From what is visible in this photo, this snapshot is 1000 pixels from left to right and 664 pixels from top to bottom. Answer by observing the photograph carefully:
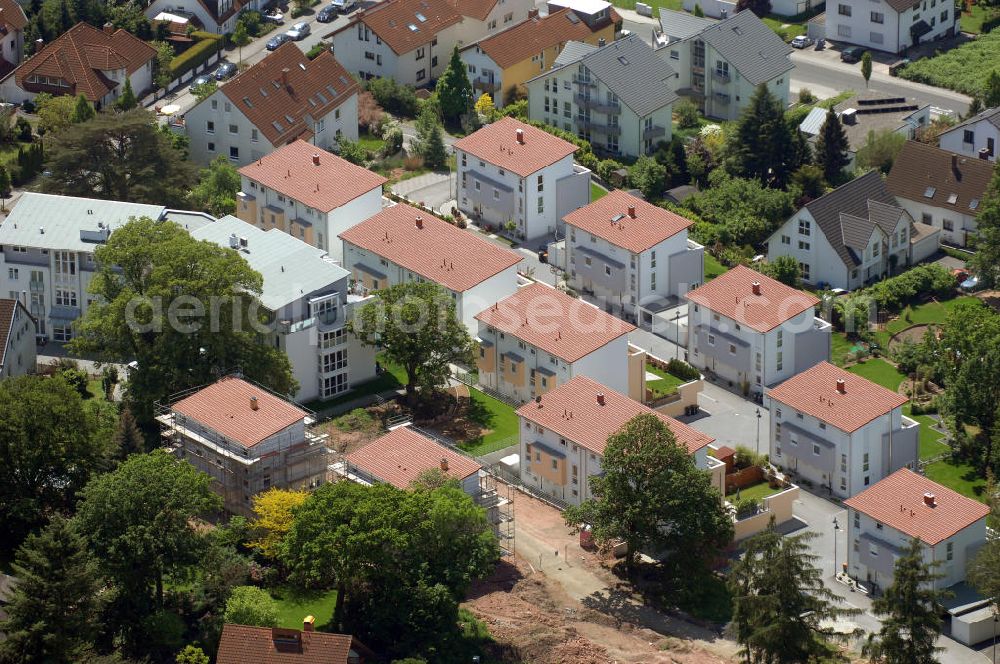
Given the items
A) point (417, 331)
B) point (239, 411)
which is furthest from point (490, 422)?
point (239, 411)

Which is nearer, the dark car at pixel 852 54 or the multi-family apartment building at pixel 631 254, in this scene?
the multi-family apartment building at pixel 631 254

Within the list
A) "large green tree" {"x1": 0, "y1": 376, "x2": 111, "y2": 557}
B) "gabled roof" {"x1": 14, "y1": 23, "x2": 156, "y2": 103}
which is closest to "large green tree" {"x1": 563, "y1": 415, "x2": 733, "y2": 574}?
"large green tree" {"x1": 0, "y1": 376, "x2": 111, "y2": 557}

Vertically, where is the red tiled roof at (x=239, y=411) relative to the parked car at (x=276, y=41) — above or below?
below

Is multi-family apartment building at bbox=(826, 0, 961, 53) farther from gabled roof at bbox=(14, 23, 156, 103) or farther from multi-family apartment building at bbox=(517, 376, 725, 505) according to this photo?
multi-family apartment building at bbox=(517, 376, 725, 505)

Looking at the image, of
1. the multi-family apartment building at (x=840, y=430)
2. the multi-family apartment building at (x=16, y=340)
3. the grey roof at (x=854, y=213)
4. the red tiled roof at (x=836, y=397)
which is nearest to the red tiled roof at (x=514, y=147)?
the grey roof at (x=854, y=213)

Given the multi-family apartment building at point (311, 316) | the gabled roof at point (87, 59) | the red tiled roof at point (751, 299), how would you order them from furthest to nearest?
the gabled roof at point (87, 59) < the red tiled roof at point (751, 299) < the multi-family apartment building at point (311, 316)

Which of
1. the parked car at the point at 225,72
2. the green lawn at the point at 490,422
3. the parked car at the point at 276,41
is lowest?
the green lawn at the point at 490,422

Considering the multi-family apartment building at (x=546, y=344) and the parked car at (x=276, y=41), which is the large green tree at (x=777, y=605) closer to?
the multi-family apartment building at (x=546, y=344)
